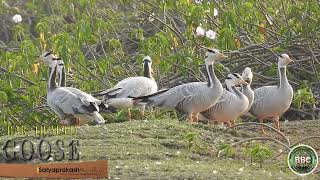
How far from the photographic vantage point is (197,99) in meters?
12.3

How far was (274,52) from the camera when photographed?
558 inches

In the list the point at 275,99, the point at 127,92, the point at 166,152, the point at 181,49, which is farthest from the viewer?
the point at 181,49

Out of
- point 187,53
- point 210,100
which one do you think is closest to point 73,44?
point 187,53

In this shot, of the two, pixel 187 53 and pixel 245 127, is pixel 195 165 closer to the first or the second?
pixel 245 127

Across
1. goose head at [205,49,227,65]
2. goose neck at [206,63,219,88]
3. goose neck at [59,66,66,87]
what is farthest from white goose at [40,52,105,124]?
goose head at [205,49,227,65]

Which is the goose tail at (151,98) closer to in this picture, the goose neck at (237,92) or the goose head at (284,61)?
the goose neck at (237,92)

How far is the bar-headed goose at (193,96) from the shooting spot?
40.1ft

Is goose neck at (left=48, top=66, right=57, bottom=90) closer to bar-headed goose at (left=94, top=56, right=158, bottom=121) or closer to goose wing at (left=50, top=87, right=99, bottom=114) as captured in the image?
goose wing at (left=50, top=87, right=99, bottom=114)

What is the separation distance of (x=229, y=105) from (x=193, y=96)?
46 centimetres

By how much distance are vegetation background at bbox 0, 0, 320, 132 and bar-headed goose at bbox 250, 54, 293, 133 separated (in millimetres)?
604

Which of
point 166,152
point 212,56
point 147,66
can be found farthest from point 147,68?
point 166,152

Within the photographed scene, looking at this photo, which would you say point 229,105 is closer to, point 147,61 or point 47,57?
point 147,61

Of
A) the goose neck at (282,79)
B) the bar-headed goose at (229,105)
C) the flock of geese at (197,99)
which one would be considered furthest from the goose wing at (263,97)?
the bar-headed goose at (229,105)

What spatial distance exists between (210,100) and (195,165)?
9.51ft
